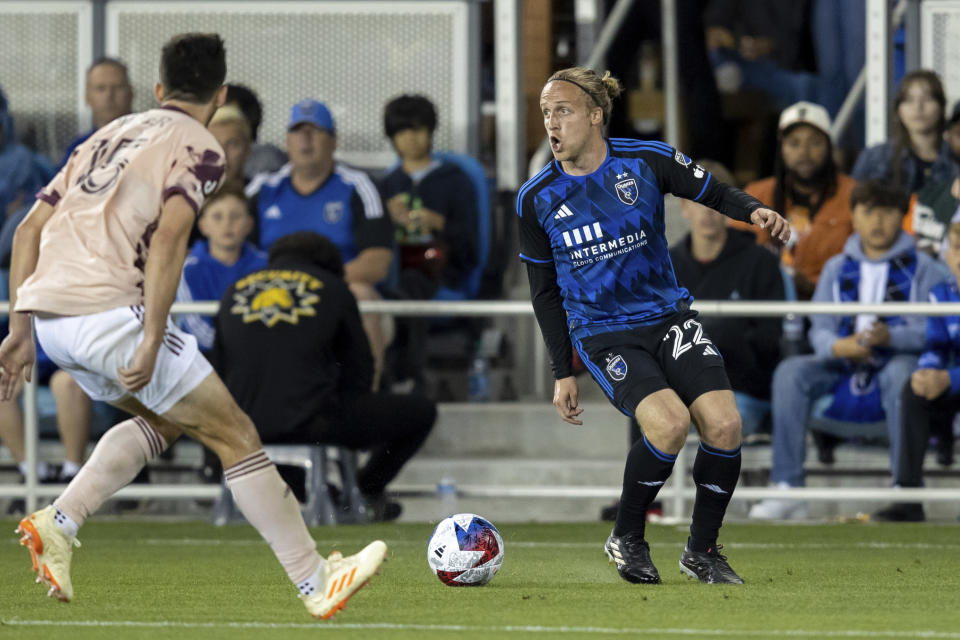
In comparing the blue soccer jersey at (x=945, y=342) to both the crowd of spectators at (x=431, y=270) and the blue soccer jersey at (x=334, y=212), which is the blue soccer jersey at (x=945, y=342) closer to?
the crowd of spectators at (x=431, y=270)

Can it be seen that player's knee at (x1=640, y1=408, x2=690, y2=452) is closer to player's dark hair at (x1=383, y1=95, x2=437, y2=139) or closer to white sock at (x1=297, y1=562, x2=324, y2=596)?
white sock at (x1=297, y1=562, x2=324, y2=596)

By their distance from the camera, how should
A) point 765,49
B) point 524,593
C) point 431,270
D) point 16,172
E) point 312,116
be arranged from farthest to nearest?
1. point 765,49
2. point 16,172
3. point 431,270
4. point 312,116
5. point 524,593

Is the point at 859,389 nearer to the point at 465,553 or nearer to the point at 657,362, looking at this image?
the point at 657,362

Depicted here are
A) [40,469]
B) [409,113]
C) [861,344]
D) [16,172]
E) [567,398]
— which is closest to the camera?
[567,398]

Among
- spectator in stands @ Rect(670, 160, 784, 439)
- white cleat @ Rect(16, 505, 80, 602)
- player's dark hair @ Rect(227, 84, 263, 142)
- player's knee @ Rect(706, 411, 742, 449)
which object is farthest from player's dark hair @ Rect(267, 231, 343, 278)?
white cleat @ Rect(16, 505, 80, 602)

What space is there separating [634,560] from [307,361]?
3344 millimetres

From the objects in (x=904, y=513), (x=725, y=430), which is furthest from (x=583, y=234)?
(x=904, y=513)

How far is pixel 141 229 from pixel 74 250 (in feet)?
0.77

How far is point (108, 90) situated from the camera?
37.7 ft

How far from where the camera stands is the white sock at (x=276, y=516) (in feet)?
18.0

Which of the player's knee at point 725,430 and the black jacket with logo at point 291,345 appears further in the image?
the black jacket with logo at point 291,345

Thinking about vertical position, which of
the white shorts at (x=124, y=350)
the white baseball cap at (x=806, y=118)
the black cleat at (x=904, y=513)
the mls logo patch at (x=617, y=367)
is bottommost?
the black cleat at (x=904, y=513)

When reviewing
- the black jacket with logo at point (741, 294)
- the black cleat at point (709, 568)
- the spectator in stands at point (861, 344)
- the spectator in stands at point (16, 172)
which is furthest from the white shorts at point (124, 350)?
the spectator in stands at point (16, 172)

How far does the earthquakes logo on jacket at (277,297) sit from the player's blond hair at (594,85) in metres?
3.12
